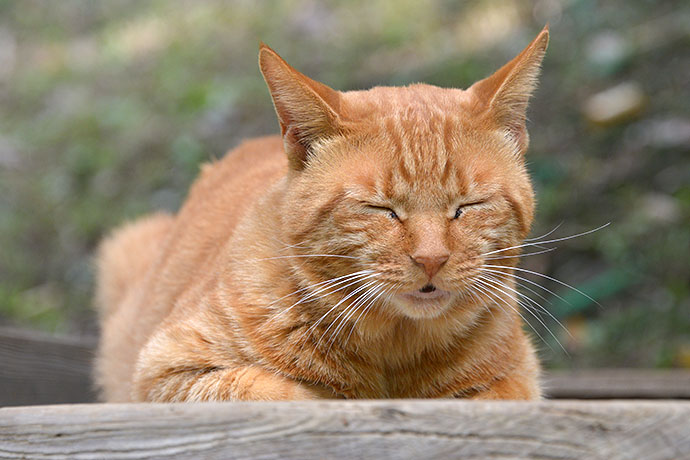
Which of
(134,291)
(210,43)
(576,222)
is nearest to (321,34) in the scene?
(210,43)

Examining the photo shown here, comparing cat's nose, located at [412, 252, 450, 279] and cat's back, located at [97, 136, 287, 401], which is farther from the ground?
cat's nose, located at [412, 252, 450, 279]

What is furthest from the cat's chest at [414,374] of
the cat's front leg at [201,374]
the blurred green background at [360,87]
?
the blurred green background at [360,87]

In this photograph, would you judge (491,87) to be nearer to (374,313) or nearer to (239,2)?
(374,313)

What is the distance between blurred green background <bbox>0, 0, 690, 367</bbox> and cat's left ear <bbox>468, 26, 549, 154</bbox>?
2.66 metres

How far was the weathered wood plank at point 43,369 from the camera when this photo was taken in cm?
348

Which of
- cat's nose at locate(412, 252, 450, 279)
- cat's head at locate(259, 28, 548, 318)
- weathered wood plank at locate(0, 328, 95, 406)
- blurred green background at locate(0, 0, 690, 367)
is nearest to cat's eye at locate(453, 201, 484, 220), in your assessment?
cat's head at locate(259, 28, 548, 318)

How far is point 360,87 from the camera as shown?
21.2ft

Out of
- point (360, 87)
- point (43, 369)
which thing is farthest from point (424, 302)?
point (360, 87)

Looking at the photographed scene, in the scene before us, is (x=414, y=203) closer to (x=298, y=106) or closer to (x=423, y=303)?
(x=423, y=303)

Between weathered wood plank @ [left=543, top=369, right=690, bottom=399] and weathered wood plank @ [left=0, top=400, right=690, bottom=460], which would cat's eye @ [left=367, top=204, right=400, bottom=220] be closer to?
weathered wood plank @ [left=0, top=400, right=690, bottom=460]

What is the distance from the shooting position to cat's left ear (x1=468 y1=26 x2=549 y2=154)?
2309mm

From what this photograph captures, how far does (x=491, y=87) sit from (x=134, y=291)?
215 cm

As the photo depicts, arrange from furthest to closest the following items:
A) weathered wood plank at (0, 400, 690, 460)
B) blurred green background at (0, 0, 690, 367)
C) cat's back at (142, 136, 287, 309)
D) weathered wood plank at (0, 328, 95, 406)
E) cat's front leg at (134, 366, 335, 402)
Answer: blurred green background at (0, 0, 690, 367) < weathered wood plank at (0, 328, 95, 406) < cat's back at (142, 136, 287, 309) < cat's front leg at (134, 366, 335, 402) < weathered wood plank at (0, 400, 690, 460)

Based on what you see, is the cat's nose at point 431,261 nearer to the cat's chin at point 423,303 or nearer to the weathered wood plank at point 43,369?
the cat's chin at point 423,303
